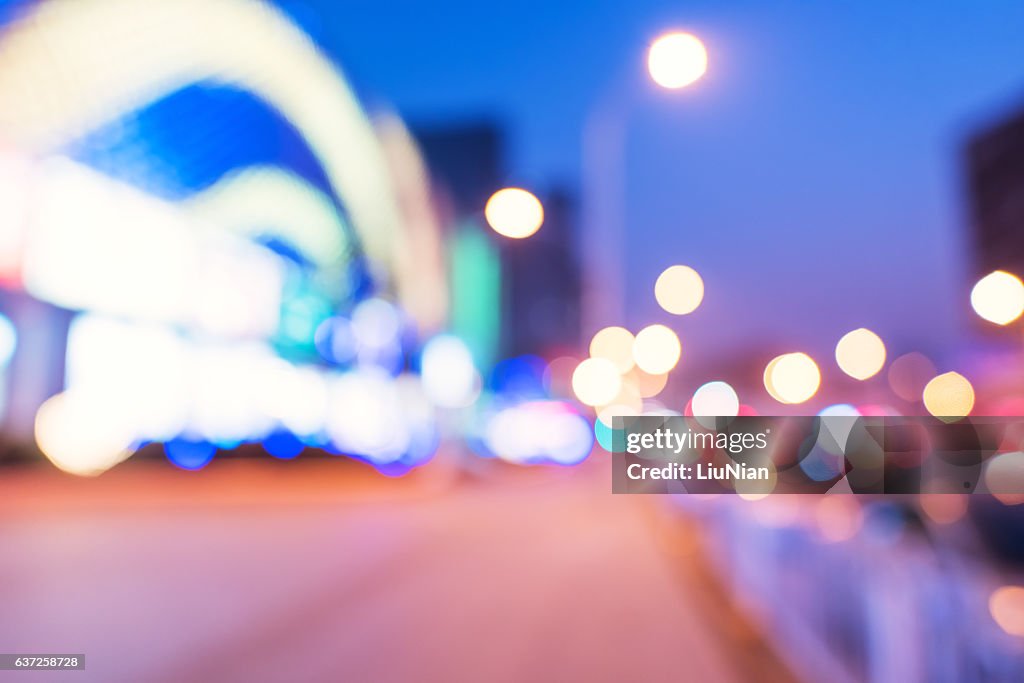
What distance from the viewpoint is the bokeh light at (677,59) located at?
4398 mm

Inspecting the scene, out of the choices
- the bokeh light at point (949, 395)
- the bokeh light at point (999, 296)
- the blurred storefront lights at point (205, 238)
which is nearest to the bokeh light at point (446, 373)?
the blurred storefront lights at point (205, 238)

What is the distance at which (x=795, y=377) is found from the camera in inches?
542

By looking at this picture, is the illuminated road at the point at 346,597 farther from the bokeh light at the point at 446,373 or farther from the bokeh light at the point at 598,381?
the bokeh light at the point at 598,381

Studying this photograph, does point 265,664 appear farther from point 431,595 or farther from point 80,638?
point 431,595

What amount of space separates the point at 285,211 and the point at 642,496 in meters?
12.6

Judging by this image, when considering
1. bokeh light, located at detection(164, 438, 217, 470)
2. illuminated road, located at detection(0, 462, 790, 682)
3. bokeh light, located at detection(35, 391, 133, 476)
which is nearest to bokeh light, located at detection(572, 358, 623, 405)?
bokeh light, located at detection(164, 438, 217, 470)

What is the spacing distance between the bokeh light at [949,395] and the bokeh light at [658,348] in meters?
5.50

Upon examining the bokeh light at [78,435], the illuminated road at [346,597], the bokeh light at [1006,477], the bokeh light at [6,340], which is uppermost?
the bokeh light at [6,340]

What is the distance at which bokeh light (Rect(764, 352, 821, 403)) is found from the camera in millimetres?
13867

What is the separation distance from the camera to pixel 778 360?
15.2m

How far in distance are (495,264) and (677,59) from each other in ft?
110

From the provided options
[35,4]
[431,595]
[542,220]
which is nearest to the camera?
[431,595]

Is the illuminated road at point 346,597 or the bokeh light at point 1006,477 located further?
the bokeh light at point 1006,477

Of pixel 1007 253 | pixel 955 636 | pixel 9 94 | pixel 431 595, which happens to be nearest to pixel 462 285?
pixel 1007 253
